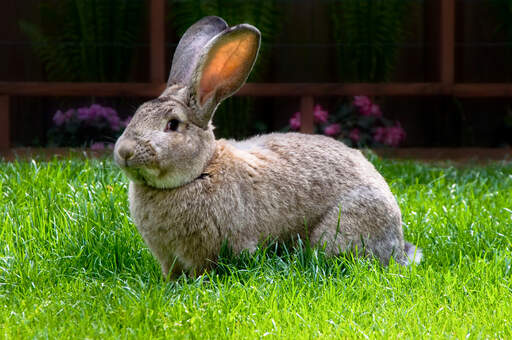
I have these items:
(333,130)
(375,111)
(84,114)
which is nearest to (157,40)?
(84,114)

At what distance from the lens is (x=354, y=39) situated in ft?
26.5

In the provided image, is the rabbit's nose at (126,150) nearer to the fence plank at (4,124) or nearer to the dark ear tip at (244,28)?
the dark ear tip at (244,28)

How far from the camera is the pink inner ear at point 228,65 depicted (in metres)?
3.12

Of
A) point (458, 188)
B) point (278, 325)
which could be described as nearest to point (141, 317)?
point (278, 325)

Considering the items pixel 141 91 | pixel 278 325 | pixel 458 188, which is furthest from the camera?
pixel 141 91

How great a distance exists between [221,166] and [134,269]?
568 mm

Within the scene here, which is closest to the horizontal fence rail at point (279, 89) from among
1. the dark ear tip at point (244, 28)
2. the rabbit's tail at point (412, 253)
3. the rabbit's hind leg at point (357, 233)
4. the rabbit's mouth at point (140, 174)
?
the rabbit's tail at point (412, 253)

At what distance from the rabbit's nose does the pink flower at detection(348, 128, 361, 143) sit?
16.8 ft

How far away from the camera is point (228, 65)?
316cm

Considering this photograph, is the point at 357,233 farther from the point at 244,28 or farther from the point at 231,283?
the point at 244,28

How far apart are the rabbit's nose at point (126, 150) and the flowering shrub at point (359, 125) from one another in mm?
4954

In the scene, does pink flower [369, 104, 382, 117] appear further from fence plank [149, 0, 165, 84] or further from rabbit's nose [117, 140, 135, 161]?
rabbit's nose [117, 140, 135, 161]

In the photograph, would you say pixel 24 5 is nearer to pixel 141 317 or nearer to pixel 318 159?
pixel 318 159

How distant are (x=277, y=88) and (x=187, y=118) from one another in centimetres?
430
